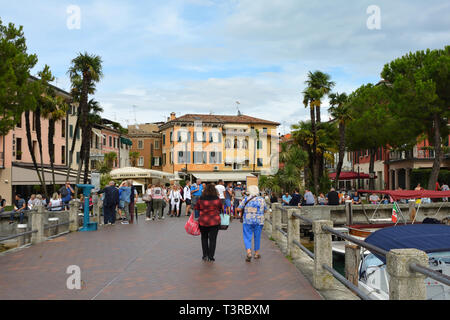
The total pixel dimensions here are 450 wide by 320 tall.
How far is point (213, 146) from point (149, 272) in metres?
68.6

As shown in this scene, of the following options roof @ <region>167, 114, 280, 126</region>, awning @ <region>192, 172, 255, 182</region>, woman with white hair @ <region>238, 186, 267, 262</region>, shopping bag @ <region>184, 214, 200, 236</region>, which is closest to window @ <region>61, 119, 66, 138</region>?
awning @ <region>192, 172, 255, 182</region>

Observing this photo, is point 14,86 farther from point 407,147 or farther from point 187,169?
point 187,169

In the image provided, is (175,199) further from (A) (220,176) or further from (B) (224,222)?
(A) (220,176)

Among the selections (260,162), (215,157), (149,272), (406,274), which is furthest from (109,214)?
(260,162)

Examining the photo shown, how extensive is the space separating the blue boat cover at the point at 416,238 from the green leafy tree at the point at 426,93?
80.8 feet

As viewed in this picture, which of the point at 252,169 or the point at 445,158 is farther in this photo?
the point at 252,169

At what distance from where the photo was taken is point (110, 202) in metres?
19.7

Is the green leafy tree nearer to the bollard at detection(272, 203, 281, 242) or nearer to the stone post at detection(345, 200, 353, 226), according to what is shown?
the stone post at detection(345, 200, 353, 226)

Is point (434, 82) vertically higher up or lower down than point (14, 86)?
higher up

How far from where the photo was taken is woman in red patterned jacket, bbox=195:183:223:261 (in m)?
10.3

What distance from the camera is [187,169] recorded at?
7494 centimetres

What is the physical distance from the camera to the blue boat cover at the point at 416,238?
32.5ft
